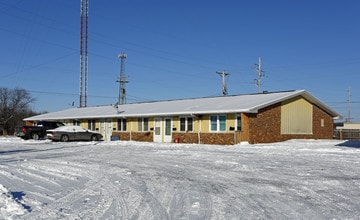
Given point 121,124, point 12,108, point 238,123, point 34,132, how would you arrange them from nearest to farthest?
point 238,123, point 34,132, point 121,124, point 12,108

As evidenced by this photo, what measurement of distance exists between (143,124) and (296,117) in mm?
12248

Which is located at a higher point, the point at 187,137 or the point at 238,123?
the point at 238,123

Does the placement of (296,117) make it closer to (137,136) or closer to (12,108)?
(137,136)

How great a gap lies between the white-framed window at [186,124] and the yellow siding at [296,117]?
21.4ft

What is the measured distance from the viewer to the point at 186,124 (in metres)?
30.2

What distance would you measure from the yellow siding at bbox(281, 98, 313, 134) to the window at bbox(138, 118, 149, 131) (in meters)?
11.0

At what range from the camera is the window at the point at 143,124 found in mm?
33594

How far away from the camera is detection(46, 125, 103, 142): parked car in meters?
31.3

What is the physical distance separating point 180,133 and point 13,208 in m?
23.8

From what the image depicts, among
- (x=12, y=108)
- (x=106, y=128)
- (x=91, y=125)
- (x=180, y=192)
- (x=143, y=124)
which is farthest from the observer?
(x=12, y=108)

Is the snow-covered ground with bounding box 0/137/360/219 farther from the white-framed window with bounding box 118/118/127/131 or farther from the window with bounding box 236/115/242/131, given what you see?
the white-framed window with bounding box 118/118/127/131

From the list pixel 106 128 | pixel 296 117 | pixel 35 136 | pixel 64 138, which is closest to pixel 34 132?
pixel 35 136

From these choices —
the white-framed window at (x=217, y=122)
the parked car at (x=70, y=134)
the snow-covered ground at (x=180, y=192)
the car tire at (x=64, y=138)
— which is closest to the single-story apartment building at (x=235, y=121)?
the white-framed window at (x=217, y=122)

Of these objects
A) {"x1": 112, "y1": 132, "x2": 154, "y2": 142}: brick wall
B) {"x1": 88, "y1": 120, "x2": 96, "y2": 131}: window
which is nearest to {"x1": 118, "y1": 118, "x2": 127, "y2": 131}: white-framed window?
{"x1": 112, "y1": 132, "x2": 154, "y2": 142}: brick wall
